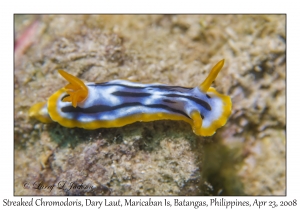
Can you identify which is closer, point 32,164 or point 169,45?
point 32,164

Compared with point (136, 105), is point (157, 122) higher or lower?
lower

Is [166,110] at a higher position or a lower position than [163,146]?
higher

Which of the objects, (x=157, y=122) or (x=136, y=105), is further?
(x=157, y=122)

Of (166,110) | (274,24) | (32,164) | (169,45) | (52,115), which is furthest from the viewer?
(169,45)

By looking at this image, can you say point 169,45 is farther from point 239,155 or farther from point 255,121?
point 239,155

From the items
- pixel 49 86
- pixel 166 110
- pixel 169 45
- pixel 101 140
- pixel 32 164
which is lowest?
pixel 32 164

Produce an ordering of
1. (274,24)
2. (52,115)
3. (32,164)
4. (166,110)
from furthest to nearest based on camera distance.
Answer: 1. (274,24)
2. (32,164)
3. (52,115)
4. (166,110)

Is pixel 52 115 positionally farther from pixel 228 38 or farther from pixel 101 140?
pixel 228 38


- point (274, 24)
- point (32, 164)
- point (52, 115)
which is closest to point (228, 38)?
point (274, 24)
